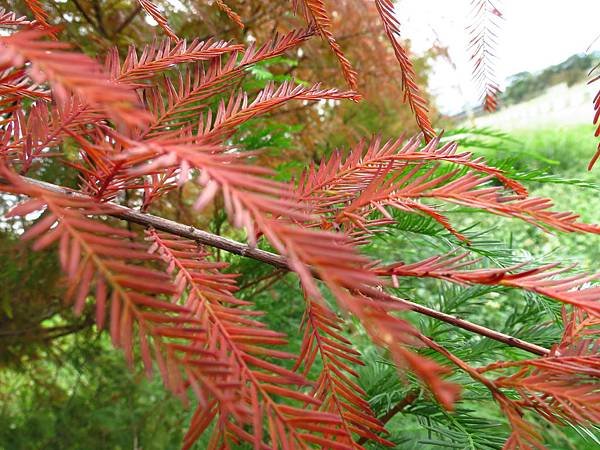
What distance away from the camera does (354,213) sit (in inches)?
12.0

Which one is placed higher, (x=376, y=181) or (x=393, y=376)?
(x=376, y=181)

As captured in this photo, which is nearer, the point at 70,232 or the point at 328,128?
the point at 70,232

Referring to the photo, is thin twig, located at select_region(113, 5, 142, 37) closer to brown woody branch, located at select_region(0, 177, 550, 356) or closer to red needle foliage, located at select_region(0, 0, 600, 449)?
red needle foliage, located at select_region(0, 0, 600, 449)

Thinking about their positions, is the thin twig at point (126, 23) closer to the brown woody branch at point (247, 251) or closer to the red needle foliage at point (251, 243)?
the red needle foliage at point (251, 243)

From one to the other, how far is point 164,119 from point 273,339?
0.21m

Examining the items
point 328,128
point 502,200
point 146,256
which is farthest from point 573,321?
point 328,128

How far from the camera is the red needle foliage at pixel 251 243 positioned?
6.6 inches

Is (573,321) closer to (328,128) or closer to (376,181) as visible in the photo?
(376,181)

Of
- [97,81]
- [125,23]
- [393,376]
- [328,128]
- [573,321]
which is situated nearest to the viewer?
[97,81]

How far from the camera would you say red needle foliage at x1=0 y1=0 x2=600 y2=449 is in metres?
0.17

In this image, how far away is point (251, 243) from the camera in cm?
21

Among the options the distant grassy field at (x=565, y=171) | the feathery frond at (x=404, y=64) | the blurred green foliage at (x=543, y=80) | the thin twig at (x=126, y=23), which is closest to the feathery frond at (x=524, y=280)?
the feathery frond at (x=404, y=64)

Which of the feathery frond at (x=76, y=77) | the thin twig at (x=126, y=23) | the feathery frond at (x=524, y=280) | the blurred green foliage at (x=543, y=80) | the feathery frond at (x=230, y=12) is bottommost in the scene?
the blurred green foliage at (x=543, y=80)

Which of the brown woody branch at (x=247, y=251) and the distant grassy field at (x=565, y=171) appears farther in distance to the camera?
the distant grassy field at (x=565, y=171)
